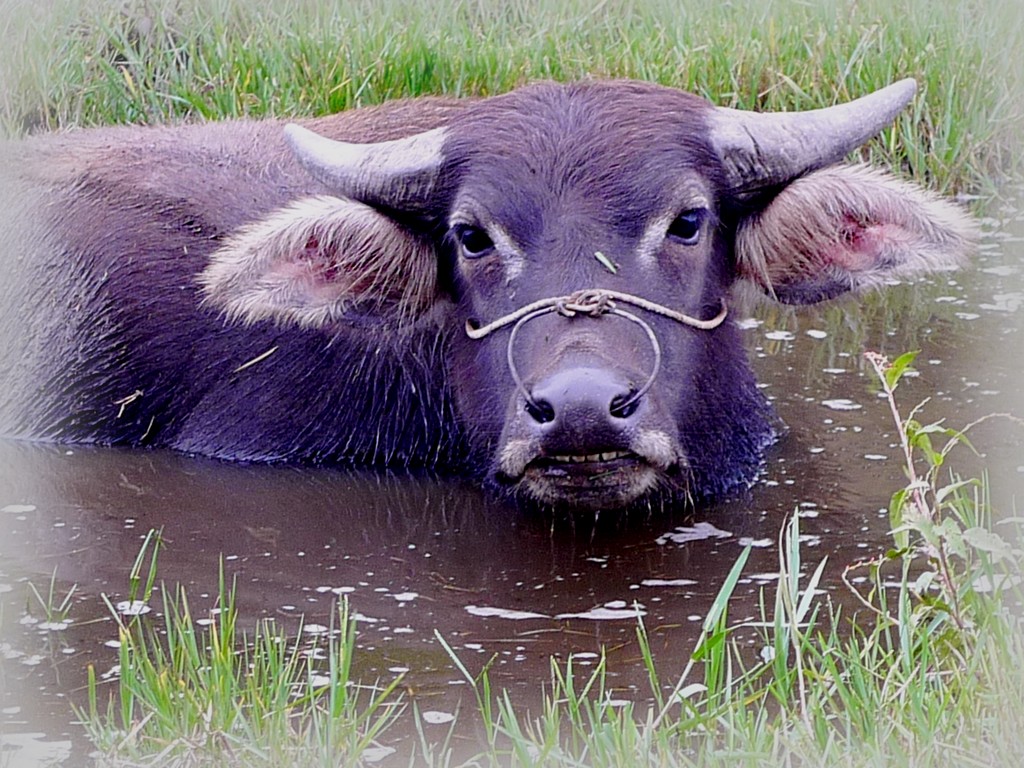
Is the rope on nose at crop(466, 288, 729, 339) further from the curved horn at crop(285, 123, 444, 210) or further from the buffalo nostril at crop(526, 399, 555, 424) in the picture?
the curved horn at crop(285, 123, 444, 210)

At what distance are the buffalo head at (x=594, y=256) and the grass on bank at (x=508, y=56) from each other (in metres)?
2.16

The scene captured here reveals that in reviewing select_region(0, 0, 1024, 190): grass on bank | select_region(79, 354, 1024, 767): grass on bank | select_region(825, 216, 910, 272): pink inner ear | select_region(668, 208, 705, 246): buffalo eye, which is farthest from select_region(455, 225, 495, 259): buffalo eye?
select_region(0, 0, 1024, 190): grass on bank

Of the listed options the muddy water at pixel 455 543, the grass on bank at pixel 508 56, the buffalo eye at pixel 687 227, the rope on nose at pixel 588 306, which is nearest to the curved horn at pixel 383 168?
the rope on nose at pixel 588 306

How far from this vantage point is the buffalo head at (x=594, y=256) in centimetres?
437

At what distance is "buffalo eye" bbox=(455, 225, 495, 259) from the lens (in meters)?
4.74

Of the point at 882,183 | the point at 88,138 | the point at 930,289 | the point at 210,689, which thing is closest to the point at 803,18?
the point at 930,289

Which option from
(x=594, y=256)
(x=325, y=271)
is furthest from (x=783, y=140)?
(x=325, y=271)

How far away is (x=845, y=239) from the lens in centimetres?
520

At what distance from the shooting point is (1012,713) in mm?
2824

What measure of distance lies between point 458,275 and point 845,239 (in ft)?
3.90

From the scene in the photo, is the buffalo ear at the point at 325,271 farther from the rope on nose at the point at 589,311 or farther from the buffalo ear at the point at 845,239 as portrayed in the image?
the buffalo ear at the point at 845,239

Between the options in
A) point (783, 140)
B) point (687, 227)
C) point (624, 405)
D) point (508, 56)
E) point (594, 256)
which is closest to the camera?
point (624, 405)

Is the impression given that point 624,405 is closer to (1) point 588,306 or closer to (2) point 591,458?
(2) point 591,458

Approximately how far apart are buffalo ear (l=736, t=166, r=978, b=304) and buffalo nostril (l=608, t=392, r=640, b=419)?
3.21 ft
